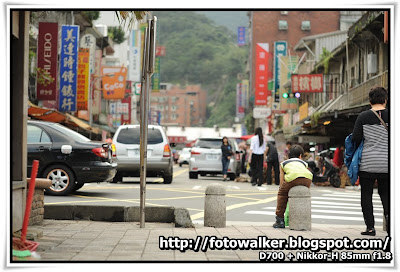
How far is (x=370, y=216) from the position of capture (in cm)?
→ 858

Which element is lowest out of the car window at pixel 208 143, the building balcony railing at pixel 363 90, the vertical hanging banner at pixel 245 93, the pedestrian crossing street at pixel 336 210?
the pedestrian crossing street at pixel 336 210

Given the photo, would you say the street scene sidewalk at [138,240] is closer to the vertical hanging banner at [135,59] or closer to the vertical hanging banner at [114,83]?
the vertical hanging banner at [114,83]

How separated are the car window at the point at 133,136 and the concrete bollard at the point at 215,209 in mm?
11857

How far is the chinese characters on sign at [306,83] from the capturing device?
132 ft

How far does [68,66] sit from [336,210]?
23.8 metres

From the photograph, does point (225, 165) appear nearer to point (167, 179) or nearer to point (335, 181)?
point (335, 181)

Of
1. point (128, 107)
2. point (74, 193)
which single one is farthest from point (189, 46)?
point (74, 193)

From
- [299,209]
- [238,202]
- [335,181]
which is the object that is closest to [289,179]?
[299,209]

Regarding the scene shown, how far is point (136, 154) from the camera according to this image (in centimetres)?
2156

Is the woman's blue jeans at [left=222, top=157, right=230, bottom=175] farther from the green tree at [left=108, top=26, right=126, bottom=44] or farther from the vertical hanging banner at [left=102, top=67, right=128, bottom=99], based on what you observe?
the green tree at [left=108, top=26, right=126, bottom=44]

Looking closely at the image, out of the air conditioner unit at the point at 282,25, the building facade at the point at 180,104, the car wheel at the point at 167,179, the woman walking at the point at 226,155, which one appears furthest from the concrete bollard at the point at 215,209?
the building facade at the point at 180,104
